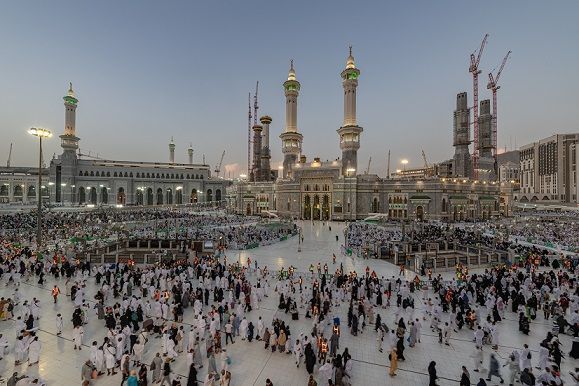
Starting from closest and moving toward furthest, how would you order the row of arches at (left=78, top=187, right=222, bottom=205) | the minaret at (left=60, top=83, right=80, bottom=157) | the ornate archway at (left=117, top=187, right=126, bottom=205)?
the minaret at (left=60, top=83, right=80, bottom=157), the row of arches at (left=78, top=187, right=222, bottom=205), the ornate archway at (left=117, top=187, right=126, bottom=205)

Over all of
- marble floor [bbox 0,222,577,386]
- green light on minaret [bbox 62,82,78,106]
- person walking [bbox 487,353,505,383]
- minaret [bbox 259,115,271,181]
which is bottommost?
marble floor [bbox 0,222,577,386]

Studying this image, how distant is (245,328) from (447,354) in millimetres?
7039

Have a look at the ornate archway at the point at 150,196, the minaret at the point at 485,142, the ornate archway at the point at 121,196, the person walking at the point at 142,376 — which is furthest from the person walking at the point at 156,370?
the minaret at the point at 485,142

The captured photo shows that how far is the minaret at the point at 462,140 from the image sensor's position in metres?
90.6

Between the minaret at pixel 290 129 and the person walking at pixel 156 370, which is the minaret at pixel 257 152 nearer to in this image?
the minaret at pixel 290 129

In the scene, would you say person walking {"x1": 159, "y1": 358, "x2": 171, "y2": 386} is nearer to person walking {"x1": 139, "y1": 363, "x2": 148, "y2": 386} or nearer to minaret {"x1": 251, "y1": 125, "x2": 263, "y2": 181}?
person walking {"x1": 139, "y1": 363, "x2": 148, "y2": 386}

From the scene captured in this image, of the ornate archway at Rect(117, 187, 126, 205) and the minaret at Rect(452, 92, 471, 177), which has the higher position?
the minaret at Rect(452, 92, 471, 177)

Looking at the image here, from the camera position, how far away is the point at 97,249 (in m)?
24.9

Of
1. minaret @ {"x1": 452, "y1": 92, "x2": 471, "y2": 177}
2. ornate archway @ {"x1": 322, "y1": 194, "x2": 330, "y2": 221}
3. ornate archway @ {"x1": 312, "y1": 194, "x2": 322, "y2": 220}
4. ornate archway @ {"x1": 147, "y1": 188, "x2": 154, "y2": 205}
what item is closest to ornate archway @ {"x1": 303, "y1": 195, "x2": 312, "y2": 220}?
ornate archway @ {"x1": 312, "y1": 194, "x2": 322, "y2": 220}

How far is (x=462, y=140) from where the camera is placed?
9188 centimetres

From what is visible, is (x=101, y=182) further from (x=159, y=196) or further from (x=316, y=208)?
(x=316, y=208)

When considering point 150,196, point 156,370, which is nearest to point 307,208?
point 156,370

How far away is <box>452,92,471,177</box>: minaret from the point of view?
9062cm

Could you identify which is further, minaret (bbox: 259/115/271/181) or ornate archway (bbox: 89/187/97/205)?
minaret (bbox: 259/115/271/181)
